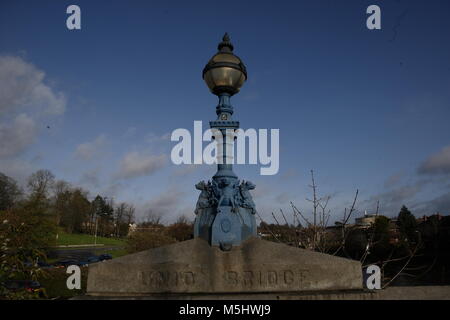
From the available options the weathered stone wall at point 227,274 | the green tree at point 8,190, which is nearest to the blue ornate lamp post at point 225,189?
the weathered stone wall at point 227,274

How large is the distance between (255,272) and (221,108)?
2.78 m

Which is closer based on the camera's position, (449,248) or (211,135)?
(211,135)

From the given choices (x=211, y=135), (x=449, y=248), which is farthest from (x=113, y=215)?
(x=211, y=135)

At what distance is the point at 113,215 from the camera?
9956cm

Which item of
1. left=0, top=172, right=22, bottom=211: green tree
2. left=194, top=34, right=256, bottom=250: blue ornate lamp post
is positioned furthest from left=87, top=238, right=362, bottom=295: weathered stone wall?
left=0, top=172, right=22, bottom=211: green tree

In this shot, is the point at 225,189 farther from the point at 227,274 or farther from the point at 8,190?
the point at 8,190

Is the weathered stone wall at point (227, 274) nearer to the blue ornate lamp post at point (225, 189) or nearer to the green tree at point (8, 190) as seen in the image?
the blue ornate lamp post at point (225, 189)

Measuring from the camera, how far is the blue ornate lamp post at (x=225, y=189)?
4688 millimetres

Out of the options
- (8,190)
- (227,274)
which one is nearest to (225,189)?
(227,274)

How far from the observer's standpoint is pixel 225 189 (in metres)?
5.03

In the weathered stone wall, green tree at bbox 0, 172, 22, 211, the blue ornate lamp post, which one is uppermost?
green tree at bbox 0, 172, 22, 211

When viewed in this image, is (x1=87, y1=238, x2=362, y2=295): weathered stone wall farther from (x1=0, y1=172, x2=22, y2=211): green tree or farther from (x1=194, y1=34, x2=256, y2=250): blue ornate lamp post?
(x1=0, y1=172, x2=22, y2=211): green tree

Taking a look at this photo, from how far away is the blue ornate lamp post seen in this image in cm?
469
